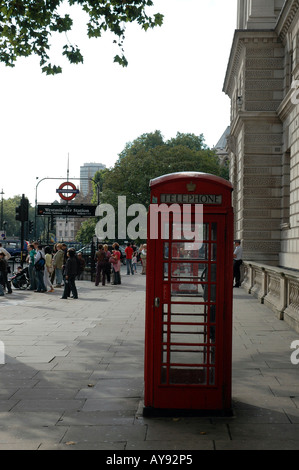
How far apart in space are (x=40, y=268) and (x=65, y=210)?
888cm

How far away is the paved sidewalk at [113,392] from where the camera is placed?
498 cm

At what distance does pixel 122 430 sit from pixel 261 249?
20.4 meters

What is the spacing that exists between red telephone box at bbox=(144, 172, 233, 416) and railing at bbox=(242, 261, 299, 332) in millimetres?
5530

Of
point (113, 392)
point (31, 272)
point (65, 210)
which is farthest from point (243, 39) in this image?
point (113, 392)

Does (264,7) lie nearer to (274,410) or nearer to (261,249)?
A: (261,249)

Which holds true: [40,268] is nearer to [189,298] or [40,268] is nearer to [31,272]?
[31,272]

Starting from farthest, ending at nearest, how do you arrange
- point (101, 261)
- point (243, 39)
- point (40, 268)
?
point (243, 39) < point (101, 261) < point (40, 268)

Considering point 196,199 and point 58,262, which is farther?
point 58,262

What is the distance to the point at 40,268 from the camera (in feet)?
66.2

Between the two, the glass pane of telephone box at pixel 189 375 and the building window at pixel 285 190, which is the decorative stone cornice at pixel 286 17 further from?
the glass pane of telephone box at pixel 189 375

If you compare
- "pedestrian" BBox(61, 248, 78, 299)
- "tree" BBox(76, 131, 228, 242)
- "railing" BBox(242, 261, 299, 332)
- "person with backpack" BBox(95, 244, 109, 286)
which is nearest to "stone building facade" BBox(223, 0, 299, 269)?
"railing" BBox(242, 261, 299, 332)

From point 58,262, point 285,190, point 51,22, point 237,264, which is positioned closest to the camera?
point 51,22

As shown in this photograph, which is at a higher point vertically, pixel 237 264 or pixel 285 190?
pixel 285 190

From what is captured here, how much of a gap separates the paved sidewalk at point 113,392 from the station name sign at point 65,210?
53.5 feet
